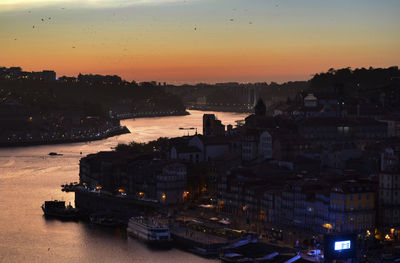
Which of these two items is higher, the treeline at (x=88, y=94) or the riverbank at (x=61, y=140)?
the treeline at (x=88, y=94)

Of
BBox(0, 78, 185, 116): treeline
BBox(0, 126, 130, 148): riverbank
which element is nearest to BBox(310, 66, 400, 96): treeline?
BBox(0, 126, 130, 148): riverbank

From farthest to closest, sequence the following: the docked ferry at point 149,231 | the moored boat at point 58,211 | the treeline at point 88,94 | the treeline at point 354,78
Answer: the treeline at point 88,94 → the treeline at point 354,78 → the moored boat at point 58,211 → the docked ferry at point 149,231

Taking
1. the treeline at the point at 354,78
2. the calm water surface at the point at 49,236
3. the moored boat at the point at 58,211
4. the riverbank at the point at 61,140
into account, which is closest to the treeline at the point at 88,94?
the riverbank at the point at 61,140

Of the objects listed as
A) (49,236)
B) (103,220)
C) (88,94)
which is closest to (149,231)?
(49,236)

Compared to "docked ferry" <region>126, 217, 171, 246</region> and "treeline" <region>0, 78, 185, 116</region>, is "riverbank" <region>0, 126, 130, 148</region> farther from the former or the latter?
"docked ferry" <region>126, 217, 171, 246</region>

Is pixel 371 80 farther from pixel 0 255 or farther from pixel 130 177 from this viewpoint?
pixel 0 255

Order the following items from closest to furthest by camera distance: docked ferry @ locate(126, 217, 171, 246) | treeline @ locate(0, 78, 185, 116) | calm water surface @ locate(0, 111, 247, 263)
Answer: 1. calm water surface @ locate(0, 111, 247, 263)
2. docked ferry @ locate(126, 217, 171, 246)
3. treeline @ locate(0, 78, 185, 116)

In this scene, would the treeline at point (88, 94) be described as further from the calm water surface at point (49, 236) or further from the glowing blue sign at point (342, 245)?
the glowing blue sign at point (342, 245)

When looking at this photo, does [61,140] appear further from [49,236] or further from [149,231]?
[149,231]
